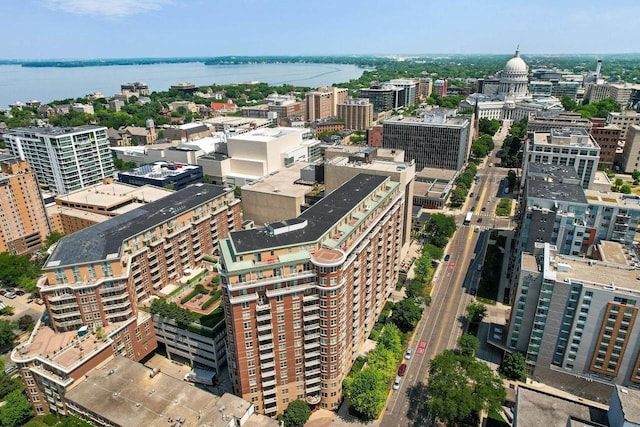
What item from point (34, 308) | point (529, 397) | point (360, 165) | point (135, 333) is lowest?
point (34, 308)

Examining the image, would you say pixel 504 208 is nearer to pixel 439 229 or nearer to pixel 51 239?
pixel 439 229

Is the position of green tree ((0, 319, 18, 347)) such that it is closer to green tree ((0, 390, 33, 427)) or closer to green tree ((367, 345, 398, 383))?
green tree ((0, 390, 33, 427))

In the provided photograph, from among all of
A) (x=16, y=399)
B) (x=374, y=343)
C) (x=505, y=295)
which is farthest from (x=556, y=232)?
(x=16, y=399)

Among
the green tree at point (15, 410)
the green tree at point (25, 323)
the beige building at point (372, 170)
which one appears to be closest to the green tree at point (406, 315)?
the beige building at point (372, 170)

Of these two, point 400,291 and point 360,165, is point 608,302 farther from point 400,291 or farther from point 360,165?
point 360,165

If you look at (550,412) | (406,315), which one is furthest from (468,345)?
(550,412)

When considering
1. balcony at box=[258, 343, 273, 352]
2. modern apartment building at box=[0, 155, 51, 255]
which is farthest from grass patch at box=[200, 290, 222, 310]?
modern apartment building at box=[0, 155, 51, 255]
